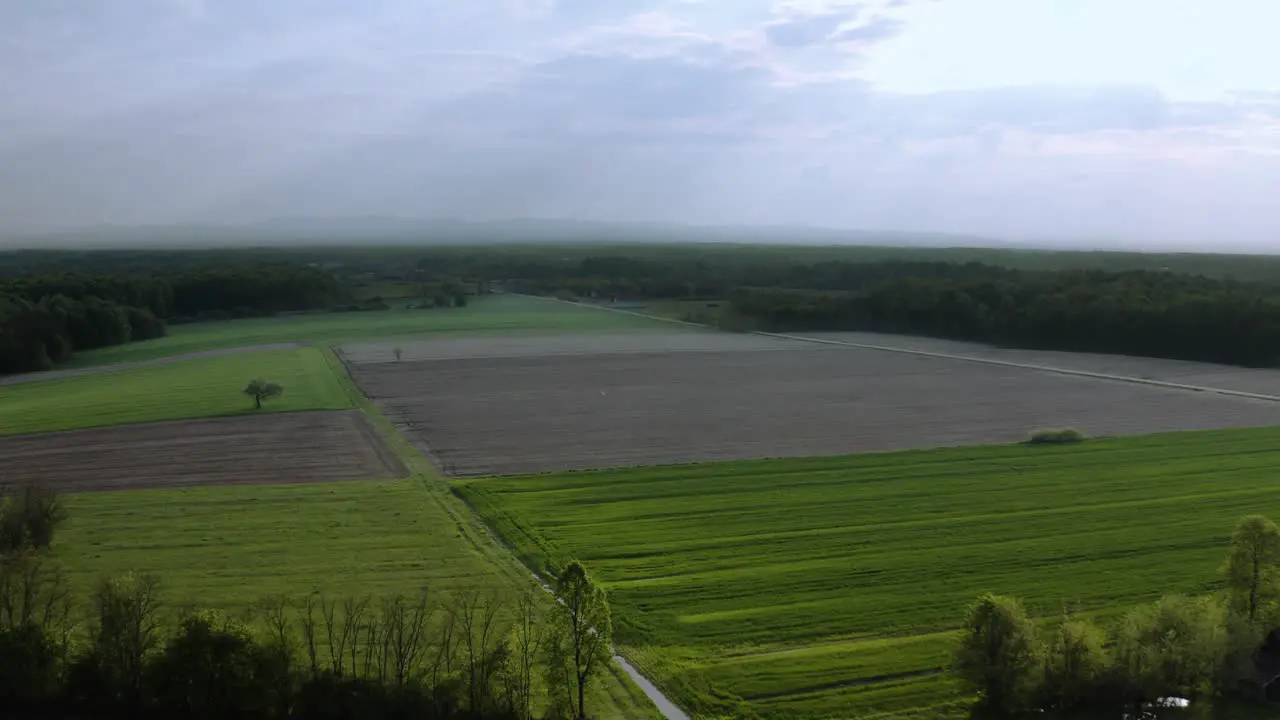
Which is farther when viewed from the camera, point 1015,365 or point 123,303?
point 123,303

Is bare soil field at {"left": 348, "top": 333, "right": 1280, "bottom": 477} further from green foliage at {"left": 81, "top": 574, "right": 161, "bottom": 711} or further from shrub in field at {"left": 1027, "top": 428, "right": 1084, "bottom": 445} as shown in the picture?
green foliage at {"left": 81, "top": 574, "right": 161, "bottom": 711}

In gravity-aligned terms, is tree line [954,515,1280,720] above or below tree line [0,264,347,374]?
below

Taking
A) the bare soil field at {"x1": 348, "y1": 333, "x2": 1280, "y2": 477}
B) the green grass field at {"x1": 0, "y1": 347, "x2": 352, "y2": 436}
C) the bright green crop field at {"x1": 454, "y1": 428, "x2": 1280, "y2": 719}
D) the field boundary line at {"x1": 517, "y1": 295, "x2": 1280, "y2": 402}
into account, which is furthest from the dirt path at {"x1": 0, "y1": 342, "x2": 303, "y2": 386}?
the bright green crop field at {"x1": 454, "y1": 428, "x2": 1280, "y2": 719}

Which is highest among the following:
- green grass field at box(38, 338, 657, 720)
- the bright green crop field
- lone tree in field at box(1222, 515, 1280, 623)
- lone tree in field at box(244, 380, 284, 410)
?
lone tree in field at box(1222, 515, 1280, 623)

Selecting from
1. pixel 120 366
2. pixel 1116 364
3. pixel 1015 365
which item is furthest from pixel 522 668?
pixel 1116 364

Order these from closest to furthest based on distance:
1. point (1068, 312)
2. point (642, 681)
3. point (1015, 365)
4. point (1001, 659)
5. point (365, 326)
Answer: point (1001, 659), point (642, 681), point (1015, 365), point (1068, 312), point (365, 326)

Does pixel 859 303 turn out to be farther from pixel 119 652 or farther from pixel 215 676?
pixel 119 652
